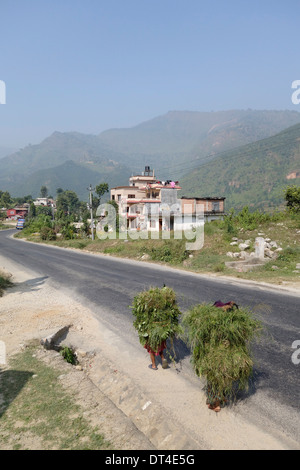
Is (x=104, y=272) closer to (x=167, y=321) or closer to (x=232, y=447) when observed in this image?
(x=167, y=321)

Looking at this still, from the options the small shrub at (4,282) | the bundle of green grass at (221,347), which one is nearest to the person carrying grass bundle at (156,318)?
the bundle of green grass at (221,347)

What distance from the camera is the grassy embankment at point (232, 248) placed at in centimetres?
1702

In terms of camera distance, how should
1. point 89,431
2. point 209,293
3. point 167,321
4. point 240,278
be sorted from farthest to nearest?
point 240,278 < point 209,293 < point 167,321 < point 89,431

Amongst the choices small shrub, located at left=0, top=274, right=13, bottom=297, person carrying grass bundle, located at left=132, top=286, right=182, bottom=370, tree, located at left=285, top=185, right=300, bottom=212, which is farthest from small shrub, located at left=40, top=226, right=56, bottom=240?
person carrying grass bundle, located at left=132, top=286, right=182, bottom=370

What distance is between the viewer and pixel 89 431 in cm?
473

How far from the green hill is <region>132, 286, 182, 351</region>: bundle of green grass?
111 m

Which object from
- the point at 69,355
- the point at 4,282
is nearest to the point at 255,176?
the point at 4,282

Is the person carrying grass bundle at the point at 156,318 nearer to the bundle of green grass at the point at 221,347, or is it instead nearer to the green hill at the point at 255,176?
the bundle of green grass at the point at 221,347

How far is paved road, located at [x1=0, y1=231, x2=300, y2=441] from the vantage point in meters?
6.10

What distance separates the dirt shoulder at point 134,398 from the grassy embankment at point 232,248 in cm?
964

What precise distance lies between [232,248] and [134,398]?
17208 millimetres

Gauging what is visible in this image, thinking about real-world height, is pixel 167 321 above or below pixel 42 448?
above
